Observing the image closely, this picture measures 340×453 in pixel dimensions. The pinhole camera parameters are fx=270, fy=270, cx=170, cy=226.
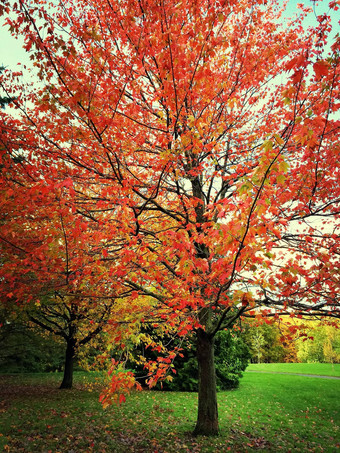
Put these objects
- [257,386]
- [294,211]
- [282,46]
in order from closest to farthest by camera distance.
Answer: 1. [294,211]
2. [282,46]
3. [257,386]

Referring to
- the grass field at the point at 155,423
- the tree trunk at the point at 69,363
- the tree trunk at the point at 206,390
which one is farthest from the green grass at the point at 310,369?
the tree trunk at the point at 206,390

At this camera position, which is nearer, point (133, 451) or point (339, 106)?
point (339, 106)

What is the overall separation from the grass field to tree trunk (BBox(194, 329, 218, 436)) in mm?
255

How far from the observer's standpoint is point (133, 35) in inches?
184

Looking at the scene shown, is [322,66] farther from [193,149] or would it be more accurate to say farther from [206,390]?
[206,390]

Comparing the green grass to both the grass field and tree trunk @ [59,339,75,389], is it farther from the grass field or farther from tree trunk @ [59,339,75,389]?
tree trunk @ [59,339,75,389]

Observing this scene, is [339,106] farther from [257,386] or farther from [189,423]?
[257,386]

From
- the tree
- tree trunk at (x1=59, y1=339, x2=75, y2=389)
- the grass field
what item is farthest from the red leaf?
tree trunk at (x1=59, y1=339, x2=75, y2=389)

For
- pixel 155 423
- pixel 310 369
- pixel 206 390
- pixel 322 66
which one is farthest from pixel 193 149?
pixel 310 369

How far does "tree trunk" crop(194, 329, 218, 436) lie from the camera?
6.62m

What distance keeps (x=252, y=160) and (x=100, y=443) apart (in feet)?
25.4

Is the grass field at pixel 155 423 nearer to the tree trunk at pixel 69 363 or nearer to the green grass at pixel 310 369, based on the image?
the tree trunk at pixel 69 363

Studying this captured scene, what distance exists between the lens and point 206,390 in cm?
662

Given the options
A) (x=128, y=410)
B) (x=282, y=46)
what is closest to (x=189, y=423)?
(x=128, y=410)
